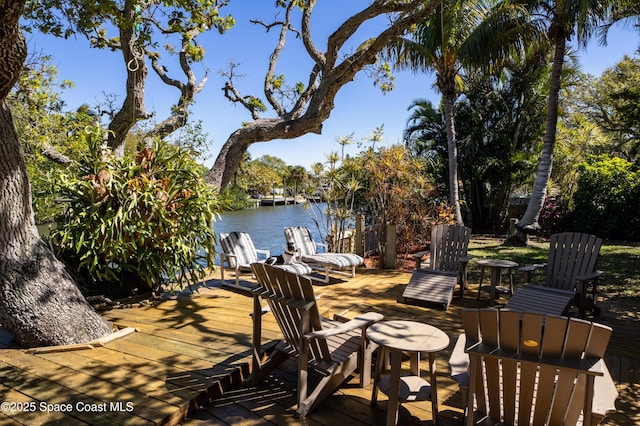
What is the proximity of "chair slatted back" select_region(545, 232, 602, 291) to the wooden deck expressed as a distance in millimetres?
711

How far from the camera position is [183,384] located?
9.07 ft

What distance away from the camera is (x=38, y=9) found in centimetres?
548

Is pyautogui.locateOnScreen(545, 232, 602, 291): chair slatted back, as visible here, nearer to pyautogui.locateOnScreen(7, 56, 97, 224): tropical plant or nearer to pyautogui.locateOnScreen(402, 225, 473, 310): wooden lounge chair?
pyautogui.locateOnScreen(402, 225, 473, 310): wooden lounge chair

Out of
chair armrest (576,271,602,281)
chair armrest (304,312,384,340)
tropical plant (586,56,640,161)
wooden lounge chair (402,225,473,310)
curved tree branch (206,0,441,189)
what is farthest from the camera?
tropical plant (586,56,640,161)

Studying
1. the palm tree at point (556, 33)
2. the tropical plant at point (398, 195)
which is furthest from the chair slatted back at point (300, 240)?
the palm tree at point (556, 33)

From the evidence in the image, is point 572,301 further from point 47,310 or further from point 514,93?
point 514,93

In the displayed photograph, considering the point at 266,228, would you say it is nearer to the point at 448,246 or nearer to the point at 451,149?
the point at 451,149

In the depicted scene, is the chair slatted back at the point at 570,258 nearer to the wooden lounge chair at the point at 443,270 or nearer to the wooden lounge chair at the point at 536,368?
the wooden lounge chair at the point at 443,270

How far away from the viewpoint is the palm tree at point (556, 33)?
8463mm

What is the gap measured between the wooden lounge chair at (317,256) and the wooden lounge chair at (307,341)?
2.94 meters

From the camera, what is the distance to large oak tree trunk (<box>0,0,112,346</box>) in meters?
3.16

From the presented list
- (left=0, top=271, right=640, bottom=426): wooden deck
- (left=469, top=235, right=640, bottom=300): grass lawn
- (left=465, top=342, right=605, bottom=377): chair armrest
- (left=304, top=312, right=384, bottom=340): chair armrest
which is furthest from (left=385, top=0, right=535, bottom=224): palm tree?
(left=465, top=342, right=605, bottom=377): chair armrest

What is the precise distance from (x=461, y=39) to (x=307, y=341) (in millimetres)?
9618

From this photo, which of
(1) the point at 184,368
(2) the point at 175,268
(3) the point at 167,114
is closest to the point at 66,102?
(3) the point at 167,114
